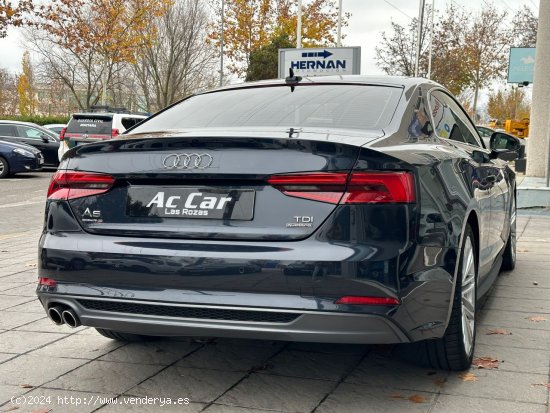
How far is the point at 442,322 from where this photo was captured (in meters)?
3.42

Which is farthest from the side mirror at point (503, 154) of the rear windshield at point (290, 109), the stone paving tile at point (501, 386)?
the stone paving tile at point (501, 386)

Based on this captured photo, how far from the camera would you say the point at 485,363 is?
4055mm

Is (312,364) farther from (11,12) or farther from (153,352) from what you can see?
(11,12)

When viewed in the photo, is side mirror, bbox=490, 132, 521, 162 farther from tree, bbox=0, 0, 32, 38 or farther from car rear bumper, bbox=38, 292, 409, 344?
tree, bbox=0, 0, 32, 38

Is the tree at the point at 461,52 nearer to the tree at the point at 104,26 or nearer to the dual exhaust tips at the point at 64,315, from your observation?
the tree at the point at 104,26

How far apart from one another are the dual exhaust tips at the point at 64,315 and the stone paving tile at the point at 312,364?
0.99 metres

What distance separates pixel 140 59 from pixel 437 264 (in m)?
47.5

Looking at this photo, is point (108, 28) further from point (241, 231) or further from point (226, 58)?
point (241, 231)

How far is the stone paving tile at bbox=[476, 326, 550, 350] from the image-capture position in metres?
4.45

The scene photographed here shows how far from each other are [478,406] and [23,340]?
2.66 metres

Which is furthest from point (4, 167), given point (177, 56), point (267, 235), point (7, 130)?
point (177, 56)

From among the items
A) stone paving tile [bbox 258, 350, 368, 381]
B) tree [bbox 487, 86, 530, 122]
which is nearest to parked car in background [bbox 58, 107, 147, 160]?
stone paving tile [bbox 258, 350, 368, 381]

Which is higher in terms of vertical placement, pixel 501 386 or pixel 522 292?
pixel 501 386

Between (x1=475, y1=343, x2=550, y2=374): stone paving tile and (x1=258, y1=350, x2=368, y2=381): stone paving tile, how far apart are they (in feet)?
2.46
